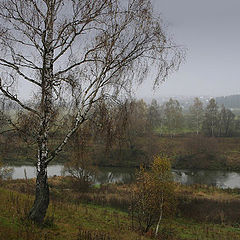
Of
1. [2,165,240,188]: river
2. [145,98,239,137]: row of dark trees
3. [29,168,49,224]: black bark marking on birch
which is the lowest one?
[2,165,240,188]: river

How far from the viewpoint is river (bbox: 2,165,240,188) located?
29422 millimetres

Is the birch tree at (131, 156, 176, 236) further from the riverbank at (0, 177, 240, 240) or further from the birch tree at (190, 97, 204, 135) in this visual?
the birch tree at (190, 97, 204, 135)

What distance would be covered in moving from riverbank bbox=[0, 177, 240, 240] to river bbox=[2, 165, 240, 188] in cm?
442

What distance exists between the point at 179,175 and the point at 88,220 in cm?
2480

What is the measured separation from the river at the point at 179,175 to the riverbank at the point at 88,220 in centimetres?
442

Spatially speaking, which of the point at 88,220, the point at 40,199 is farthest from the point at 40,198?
the point at 88,220

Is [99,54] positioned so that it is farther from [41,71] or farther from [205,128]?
[205,128]

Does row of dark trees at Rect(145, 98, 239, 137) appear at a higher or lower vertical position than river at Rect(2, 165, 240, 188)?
higher

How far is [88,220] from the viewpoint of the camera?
11.2 meters

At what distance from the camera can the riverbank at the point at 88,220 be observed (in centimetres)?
600

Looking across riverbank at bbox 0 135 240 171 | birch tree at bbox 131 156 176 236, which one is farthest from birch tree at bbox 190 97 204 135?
birch tree at bbox 131 156 176 236

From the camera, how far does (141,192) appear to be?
483 inches

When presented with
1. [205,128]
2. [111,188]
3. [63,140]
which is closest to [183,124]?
[205,128]

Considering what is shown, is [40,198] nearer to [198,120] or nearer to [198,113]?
[198,113]
